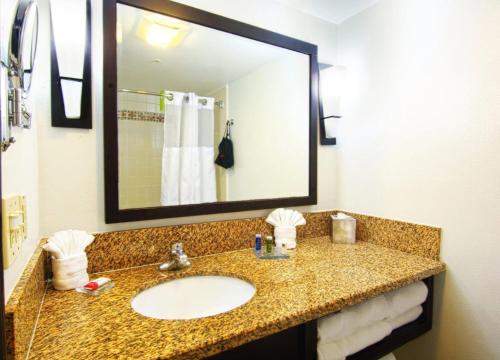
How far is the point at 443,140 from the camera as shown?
1.16 meters

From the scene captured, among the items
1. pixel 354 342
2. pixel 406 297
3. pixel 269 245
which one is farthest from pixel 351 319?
pixel 269 245

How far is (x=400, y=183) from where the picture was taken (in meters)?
1.33

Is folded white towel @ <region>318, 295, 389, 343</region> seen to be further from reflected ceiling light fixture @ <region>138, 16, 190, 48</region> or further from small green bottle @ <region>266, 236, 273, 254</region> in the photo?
reflected ceiling light fixture @ <region>138, 16, 190, 48</region>

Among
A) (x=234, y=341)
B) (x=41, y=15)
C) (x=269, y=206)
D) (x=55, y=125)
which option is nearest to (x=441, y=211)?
(x=269, y=206)

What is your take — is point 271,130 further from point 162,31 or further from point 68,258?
point 68,258

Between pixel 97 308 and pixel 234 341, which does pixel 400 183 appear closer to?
pixel 234 341

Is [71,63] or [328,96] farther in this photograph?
[328,96]

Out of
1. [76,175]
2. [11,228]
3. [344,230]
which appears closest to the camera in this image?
[11,228]

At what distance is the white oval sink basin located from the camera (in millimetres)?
932

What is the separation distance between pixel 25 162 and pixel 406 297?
52.5 inches

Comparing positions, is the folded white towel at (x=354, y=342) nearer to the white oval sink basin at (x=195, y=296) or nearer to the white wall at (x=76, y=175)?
the white oval sink basin at (x=195, y=296)

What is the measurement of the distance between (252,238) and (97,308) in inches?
27.9

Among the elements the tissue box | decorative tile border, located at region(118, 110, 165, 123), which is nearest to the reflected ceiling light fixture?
decorative tile border, located at region(118, 110, 165, 123)

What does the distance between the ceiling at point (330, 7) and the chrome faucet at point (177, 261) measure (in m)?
1.28
